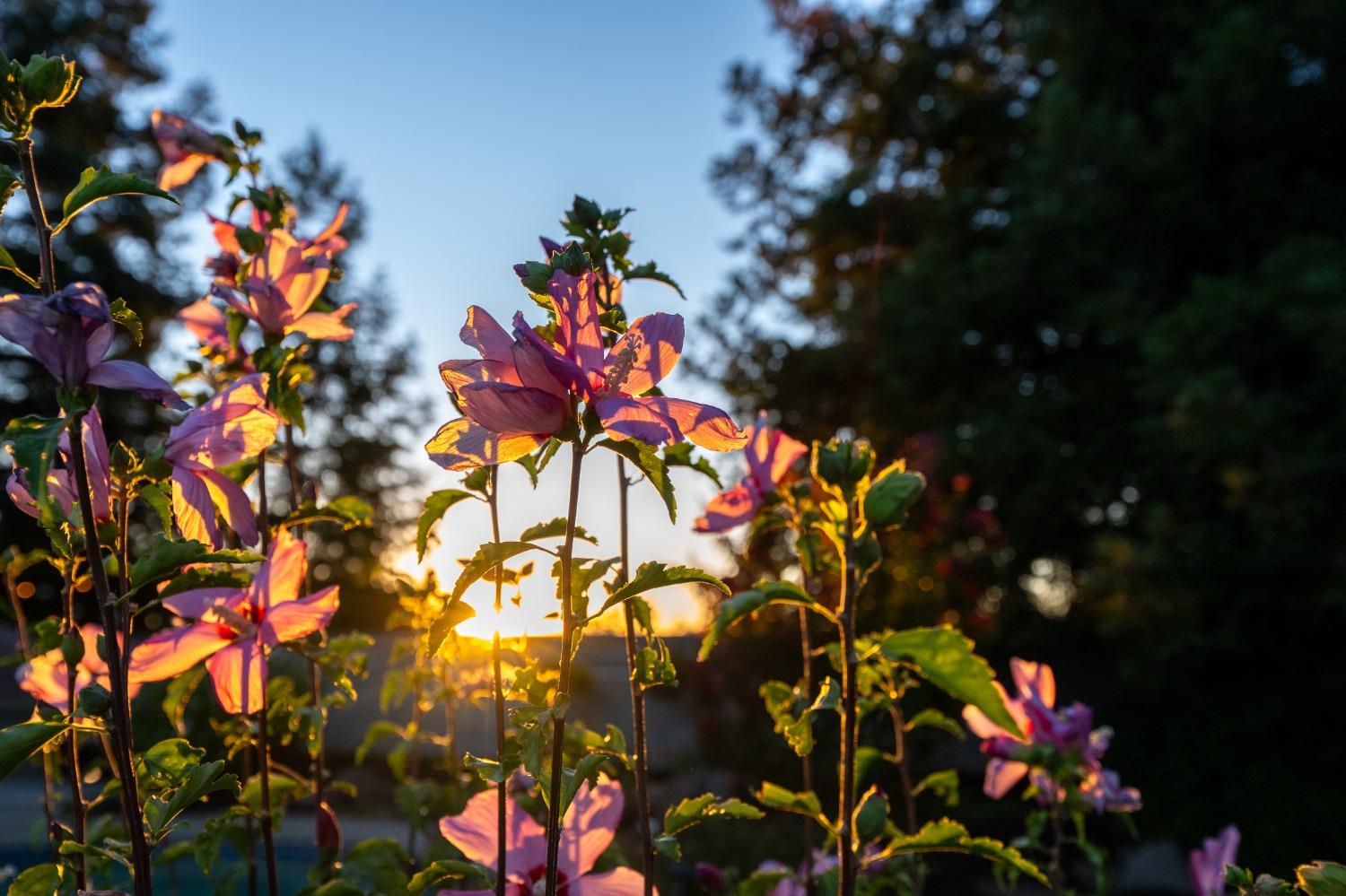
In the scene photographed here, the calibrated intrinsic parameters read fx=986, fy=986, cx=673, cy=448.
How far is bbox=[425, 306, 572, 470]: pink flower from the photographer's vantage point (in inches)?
33.7

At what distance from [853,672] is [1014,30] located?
1148 cm

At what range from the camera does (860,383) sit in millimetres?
9758

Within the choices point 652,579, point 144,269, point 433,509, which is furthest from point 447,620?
point 144,269

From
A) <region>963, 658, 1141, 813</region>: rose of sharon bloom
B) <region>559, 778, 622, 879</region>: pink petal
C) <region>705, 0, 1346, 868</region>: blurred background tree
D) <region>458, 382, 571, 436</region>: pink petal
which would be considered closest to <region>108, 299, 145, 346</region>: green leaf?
<region>458, 382, 571, 436</region>: pink petal

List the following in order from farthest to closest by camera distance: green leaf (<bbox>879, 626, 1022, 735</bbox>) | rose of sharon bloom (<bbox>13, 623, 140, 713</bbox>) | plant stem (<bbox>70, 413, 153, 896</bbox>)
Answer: rose of sharon bloom (<bbox>13, 623, 140, 713</bbox>)
plant stem (<bbox>70, 413, 153, 896</bbox>)
green leaf (<bbox>879, 626, 1022, 735</bbox>)

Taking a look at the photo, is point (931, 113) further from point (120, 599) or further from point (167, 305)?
point (167, 305)

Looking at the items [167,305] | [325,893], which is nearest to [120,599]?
[325,893]

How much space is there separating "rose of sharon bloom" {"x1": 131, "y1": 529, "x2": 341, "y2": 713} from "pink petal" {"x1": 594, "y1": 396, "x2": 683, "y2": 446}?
0.47 meters

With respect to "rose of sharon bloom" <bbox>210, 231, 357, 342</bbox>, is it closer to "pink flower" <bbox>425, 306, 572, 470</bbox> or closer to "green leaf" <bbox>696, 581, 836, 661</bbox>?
"pink flower" <bbox>425, 306, 572, 470</bbox>

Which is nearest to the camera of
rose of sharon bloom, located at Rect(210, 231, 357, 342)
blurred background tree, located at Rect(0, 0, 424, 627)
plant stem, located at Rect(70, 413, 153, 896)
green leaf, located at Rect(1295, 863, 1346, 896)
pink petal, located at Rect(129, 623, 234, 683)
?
plant stem, located at Rect(70, 413, 153, 896)

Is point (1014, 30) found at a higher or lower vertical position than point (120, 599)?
higher

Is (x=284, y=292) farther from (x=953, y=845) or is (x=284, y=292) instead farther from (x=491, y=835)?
(x=953, y=845)

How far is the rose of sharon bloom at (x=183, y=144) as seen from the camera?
1.78 metres

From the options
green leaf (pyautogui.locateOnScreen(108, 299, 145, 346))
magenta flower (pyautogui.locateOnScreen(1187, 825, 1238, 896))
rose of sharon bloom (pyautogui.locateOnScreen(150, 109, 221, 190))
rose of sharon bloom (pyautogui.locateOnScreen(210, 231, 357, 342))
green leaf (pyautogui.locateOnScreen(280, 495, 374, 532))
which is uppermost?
rose of sharon bloom (pyautogui.locateOnScreen(150, 109, 221, 190))
